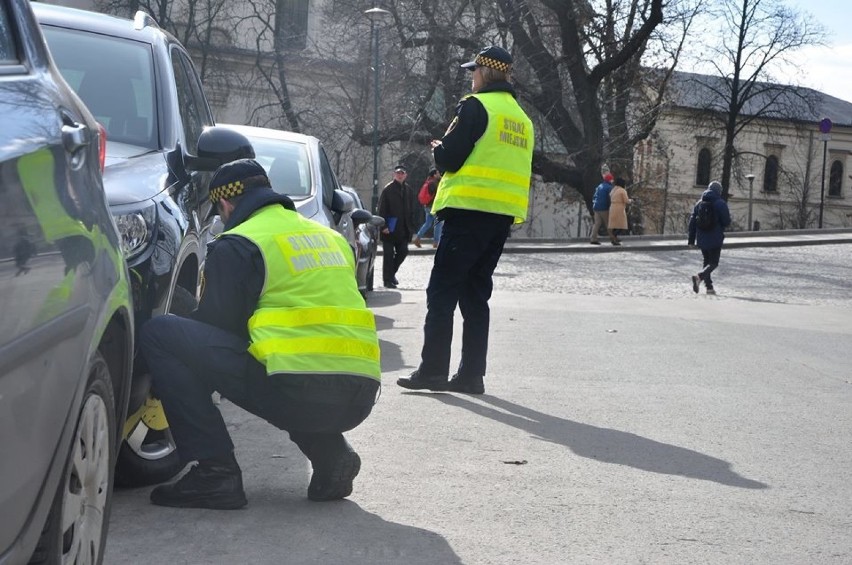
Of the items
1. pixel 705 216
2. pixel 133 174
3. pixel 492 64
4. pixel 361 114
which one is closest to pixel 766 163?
pixel 361 114

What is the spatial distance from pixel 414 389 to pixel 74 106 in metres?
5.02

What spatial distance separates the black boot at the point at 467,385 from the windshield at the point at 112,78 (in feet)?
9.11

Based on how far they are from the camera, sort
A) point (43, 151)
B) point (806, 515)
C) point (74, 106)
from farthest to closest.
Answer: point (806, 515) < point (74, 106) < point (43, 151)

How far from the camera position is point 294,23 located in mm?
50281

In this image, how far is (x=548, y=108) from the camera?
4175 centimetres

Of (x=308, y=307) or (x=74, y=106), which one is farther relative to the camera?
(x=308, y=307)

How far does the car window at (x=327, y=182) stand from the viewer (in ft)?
38.8

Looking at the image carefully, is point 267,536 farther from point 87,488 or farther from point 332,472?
point 87,488

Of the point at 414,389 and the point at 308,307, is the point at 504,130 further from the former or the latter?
the point at 308,307

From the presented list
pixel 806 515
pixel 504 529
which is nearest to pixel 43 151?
pixel 504 529

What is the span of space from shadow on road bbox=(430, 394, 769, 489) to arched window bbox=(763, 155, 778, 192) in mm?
82360

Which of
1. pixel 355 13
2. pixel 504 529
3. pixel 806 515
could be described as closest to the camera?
pixel 504 529

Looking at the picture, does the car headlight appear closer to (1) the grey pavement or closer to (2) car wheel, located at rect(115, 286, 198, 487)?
(2) car wheel, located at rect(115, 286, 198, 487)

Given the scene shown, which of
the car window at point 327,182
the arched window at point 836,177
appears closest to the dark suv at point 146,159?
the car window at point 327,182
